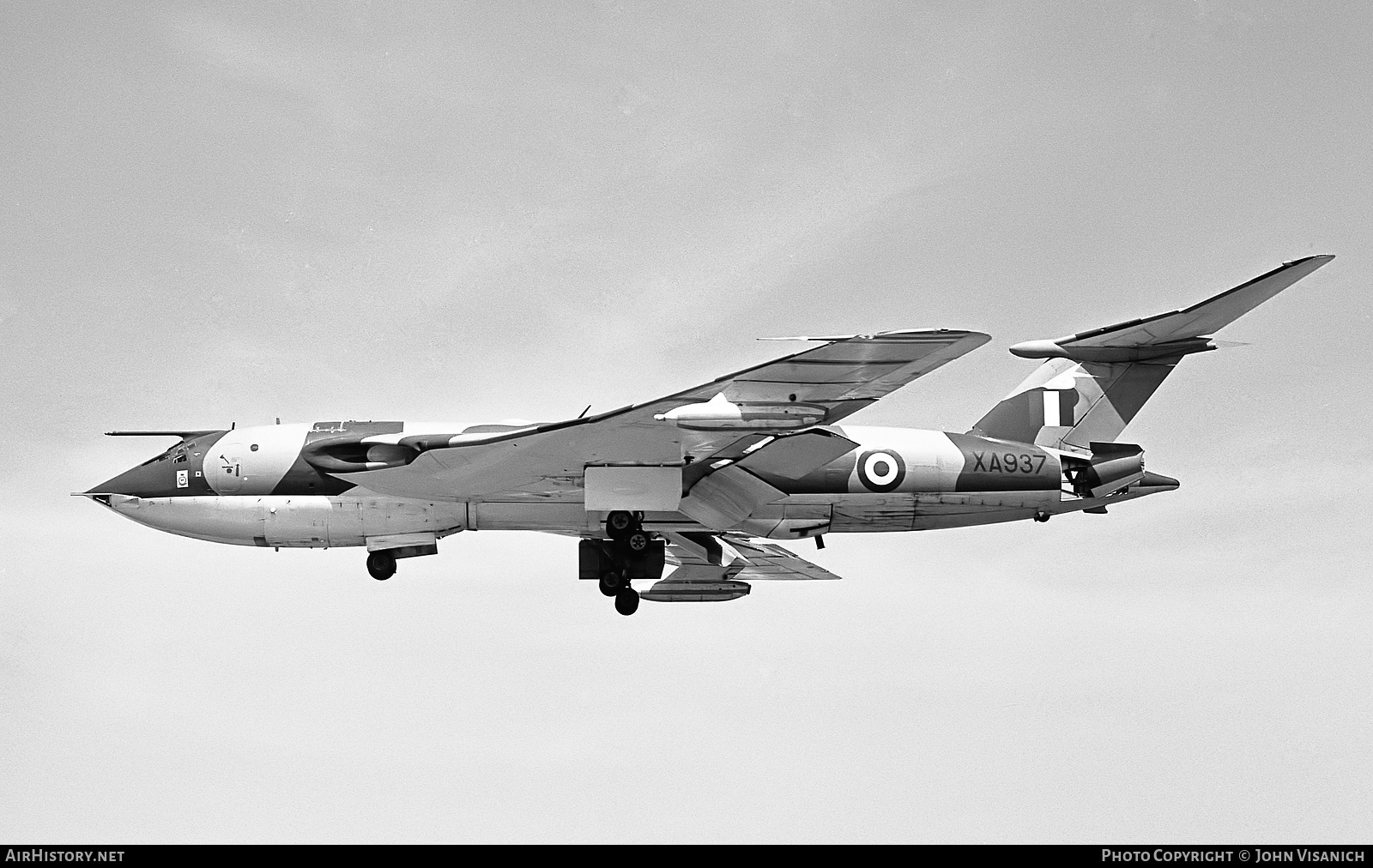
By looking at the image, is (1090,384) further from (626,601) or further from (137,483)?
(137,483)

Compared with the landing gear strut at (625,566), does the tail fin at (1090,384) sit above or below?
above

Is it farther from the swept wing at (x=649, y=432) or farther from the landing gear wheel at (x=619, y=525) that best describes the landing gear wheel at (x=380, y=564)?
the landing gear wheel at (x=619, y=525)

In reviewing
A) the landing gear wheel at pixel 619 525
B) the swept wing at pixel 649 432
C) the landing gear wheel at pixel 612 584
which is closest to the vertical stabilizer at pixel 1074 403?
the landing gear wheel at pixel 619 525

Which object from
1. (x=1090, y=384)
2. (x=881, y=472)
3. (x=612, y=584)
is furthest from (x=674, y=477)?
(x=1090, y=384)

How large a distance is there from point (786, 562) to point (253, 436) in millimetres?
12586

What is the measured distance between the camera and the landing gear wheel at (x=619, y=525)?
28.7 metres

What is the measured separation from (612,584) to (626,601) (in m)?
0.51

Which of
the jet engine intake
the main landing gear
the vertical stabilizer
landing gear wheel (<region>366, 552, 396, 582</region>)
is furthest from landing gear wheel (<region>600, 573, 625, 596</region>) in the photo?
the vertical stabilizer

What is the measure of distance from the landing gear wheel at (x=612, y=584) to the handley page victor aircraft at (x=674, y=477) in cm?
3

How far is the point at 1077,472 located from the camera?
3042 centimetres

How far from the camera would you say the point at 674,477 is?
2655 cm

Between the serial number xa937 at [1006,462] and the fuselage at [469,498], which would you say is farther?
the serial number xa937 at [1006,462]
